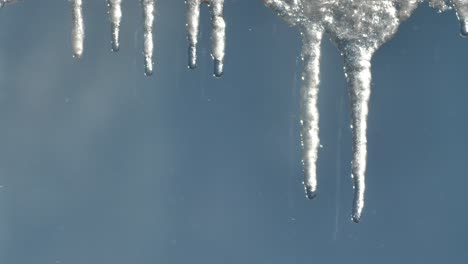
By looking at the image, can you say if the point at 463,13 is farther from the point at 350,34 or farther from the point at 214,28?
the point at 214,28

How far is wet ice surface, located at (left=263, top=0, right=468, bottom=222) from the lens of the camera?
1.03 m

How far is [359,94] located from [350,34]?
10 cm

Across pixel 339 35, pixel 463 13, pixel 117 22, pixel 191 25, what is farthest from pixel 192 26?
pixel 463 13

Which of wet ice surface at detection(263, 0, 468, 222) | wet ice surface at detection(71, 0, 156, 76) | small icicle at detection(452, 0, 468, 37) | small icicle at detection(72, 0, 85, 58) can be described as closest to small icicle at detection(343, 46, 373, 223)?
wet ice surface at detection(263, 0, 468, 222)

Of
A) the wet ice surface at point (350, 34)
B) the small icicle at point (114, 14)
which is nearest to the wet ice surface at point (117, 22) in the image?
the small icicle at point (114, 14)

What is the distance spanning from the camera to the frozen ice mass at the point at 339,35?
103 centimetres

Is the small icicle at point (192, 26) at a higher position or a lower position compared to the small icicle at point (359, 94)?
higher

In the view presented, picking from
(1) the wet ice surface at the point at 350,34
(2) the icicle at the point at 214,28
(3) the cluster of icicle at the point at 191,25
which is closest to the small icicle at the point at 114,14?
(3) the cluster of icicle at the point at 191,25

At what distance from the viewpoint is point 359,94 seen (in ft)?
3.37

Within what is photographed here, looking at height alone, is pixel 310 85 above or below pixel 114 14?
below

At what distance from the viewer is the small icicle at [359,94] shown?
3.38ft

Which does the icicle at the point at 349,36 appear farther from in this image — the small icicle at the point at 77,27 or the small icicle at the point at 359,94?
the small icicle at the point at 77,27

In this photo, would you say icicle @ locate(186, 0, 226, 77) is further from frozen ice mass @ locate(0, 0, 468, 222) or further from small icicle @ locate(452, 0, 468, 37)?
small icicle @ locate(452, 0, 468, 37)

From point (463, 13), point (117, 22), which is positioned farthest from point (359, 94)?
point (117, 22)
